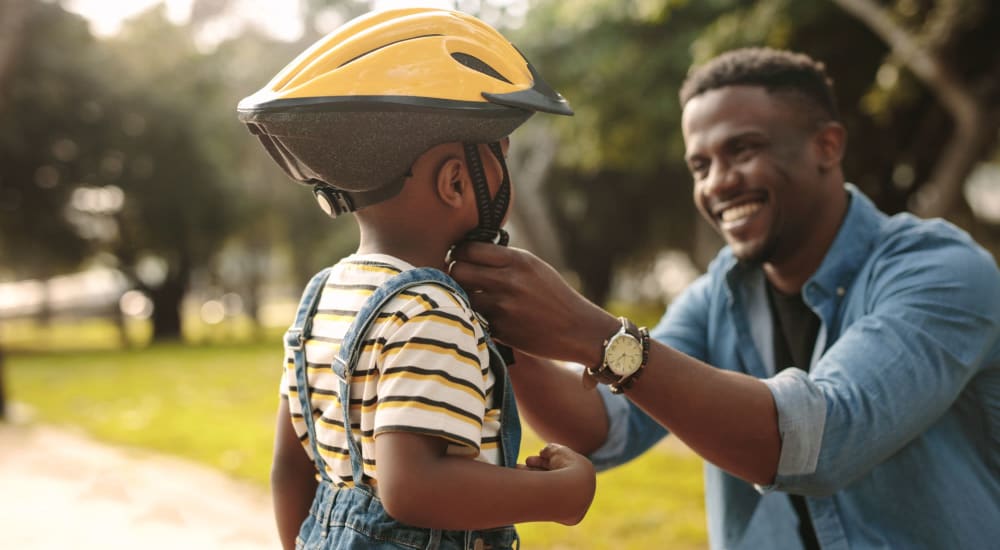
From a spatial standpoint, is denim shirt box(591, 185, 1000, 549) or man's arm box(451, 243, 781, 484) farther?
denim shirt box(591, 185, 1000, 549)

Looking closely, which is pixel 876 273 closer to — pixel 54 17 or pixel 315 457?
pixel 315 457

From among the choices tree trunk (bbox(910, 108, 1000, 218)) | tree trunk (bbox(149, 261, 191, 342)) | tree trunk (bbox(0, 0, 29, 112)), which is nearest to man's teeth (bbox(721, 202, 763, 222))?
tree trunk (bbox(910, 108, 1000, 218))

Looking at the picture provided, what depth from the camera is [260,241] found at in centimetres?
3469

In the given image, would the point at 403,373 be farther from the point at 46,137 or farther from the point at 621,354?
the point at 46,137

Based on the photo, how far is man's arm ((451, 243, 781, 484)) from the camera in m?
1.93

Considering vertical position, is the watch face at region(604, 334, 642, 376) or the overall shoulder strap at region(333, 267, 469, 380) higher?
the overall shoulder strap at region(333, 267, 469, 380)

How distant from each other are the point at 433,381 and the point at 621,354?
58 centimetres

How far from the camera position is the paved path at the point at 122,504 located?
19.7 feet

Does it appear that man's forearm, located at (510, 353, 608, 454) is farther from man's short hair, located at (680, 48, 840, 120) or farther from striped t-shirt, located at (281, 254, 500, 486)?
man's short hair, located at (680, 48, 840, 120)

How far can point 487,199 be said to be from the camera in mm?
1846

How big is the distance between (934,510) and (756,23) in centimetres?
719

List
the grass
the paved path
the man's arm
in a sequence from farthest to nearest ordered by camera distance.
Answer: the paved path < the grass < the man's arm

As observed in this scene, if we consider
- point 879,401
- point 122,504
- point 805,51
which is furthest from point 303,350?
point 805,51

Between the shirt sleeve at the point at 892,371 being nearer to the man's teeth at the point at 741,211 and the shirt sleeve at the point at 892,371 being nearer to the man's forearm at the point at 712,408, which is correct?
the man's forearm at the point at 712,408
